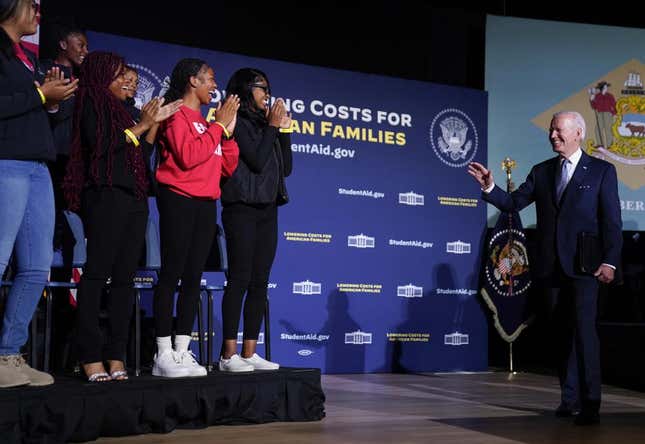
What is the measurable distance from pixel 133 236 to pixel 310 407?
3.77 feet

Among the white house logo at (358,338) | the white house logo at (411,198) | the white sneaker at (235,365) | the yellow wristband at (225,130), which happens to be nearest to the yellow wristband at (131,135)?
the yellow wristband at (225,130)

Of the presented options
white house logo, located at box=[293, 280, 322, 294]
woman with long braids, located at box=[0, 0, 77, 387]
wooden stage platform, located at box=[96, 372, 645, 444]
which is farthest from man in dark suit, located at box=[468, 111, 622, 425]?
white house logo, located at box=[293, 280, 322, 294]

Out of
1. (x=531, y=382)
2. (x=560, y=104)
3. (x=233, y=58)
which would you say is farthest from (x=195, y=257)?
(x=560, y=104)

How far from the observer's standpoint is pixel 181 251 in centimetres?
363

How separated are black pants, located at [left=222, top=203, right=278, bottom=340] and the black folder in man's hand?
144 centimetres

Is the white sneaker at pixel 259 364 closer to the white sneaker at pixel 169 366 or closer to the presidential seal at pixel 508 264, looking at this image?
the white sneaker at pixel 169 366

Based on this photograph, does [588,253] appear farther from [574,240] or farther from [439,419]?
[439,419]

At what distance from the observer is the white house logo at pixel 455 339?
7105 millimetres

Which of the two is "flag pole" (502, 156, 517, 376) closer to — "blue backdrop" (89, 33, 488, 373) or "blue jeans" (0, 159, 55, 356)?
"blue backdrop" (89, 33, 488, 373)

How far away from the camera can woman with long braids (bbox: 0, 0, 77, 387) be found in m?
Answer: 3.00

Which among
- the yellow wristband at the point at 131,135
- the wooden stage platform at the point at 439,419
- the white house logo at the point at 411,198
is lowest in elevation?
the wooden stage platform at the point at 439,419

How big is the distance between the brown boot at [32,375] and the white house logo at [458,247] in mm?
4444

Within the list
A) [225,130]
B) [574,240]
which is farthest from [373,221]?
[225,130]

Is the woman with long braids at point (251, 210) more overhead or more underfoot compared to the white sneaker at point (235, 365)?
more overhead
